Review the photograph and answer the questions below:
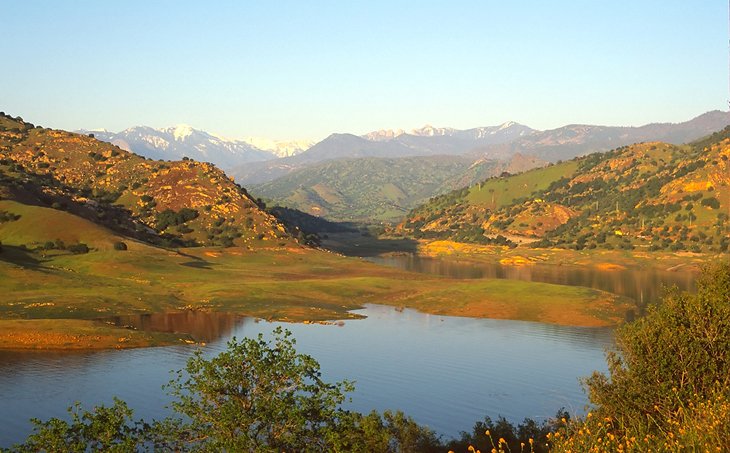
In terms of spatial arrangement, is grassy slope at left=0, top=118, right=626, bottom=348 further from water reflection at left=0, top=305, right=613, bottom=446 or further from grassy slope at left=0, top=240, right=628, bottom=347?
water reflection at left=0, top=305, right=613, bottom=446

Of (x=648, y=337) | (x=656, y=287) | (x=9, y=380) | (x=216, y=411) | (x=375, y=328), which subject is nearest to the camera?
(x=216, y=411)

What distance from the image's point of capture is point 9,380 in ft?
226

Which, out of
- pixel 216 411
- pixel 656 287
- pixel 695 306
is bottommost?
pixel 656 287

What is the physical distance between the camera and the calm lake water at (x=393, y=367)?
6419 centimetres

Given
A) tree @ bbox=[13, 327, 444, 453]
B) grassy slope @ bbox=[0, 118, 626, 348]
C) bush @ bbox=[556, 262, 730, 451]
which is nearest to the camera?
tree @ bbox=[13, 327, 444, 453]

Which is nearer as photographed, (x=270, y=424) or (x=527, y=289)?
(x=270, y=424)

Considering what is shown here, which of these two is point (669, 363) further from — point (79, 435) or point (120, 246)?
point (120, 246)

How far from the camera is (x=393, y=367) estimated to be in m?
82.5

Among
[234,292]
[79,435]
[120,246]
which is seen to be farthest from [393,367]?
[120,246]

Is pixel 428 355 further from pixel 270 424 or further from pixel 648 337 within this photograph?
pixel 270 424

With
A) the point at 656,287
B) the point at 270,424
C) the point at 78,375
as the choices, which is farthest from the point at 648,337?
the point at 656,287

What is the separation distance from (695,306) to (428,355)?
46043 millimetres

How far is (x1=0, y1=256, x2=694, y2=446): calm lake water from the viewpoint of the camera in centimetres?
6419

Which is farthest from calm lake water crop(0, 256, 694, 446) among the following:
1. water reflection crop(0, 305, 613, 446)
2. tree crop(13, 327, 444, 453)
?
tree crop(13, 327, 444, 453)
